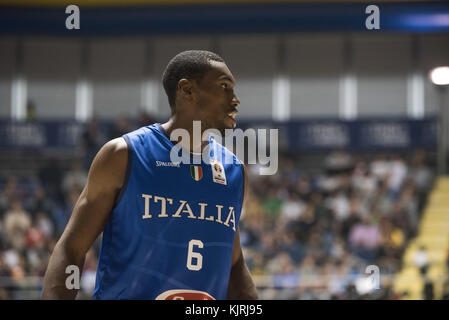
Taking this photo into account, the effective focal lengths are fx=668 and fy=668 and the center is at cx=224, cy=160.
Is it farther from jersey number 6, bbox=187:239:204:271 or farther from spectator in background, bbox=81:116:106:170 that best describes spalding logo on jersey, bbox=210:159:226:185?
spectator in background, bbox=81:116:106:170

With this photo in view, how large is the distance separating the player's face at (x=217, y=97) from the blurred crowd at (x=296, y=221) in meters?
5.54

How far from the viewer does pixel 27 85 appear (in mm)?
15852

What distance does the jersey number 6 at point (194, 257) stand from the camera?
214 centimetres

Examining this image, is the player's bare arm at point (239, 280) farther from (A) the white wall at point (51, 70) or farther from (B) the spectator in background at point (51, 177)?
(A) the white wall at point (51, 70)

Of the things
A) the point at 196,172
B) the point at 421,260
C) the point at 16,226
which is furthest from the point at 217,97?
the point at 16,226

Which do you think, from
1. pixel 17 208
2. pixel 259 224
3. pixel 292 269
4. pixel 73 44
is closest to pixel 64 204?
pixel 17 208

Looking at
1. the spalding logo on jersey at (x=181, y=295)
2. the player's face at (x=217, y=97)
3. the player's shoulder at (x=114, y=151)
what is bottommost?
the spalding logo on jersey at (x=181, y=295)

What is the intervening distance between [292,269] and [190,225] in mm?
7053

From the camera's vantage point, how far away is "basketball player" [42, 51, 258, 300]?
6.79 feet

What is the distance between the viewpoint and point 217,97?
2.27m

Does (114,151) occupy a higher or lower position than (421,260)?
higher

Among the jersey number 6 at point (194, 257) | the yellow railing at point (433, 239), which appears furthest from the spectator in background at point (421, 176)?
the jersey number 6 at point (194, 257)

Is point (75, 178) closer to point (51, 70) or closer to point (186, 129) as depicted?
point (51, 70)

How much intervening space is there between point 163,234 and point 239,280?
0.44 metres
